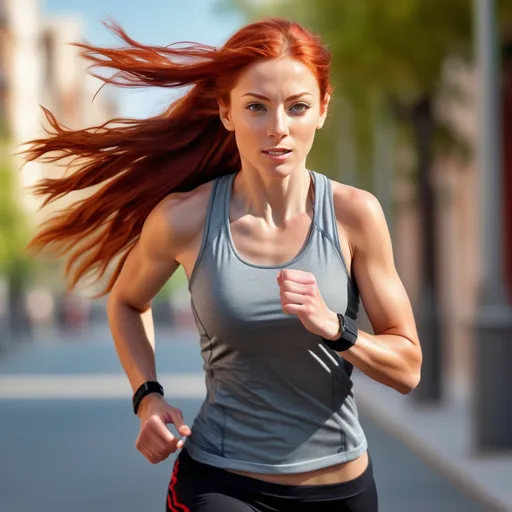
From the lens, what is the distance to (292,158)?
3.35 m

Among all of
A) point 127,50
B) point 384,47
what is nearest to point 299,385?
point 127,50

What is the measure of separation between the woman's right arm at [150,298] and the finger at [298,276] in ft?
1.25

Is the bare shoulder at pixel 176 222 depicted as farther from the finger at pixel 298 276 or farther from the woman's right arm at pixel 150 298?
the finger at pixel 298 276

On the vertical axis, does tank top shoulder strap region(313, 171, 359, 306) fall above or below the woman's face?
below

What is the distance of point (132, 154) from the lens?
12.1 feet

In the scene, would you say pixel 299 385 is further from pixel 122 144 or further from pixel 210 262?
pixel 122 144

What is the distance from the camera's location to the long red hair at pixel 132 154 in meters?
3.54

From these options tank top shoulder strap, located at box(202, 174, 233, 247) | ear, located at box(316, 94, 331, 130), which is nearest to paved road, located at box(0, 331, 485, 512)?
tank top shoulder strap, located at box(202, 174, 233, 247)

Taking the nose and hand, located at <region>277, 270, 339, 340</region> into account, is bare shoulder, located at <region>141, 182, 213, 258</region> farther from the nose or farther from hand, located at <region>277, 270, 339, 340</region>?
hand, located at <region>277, 270, 339, 340</region>

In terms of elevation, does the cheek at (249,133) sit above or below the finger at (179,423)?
above

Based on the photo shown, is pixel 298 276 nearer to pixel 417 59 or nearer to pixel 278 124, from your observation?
pixel 278 124

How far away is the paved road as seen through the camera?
10203 mm

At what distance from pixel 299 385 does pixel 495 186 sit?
9608 millimetres

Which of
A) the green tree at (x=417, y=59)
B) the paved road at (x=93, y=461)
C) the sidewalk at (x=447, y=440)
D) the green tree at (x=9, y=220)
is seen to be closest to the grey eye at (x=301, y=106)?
the sidewalk at (x=447, y=440)
